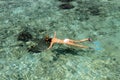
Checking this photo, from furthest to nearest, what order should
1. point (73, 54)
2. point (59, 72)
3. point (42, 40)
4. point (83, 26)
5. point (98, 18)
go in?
point (98, 18) < point (83, 26) < point (42, 40) < point (73, 54) < point (59, 72)

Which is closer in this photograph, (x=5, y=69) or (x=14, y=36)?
(x=5, y=69)

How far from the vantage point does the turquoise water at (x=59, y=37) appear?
27.9 feet

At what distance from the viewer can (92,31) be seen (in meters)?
11.0

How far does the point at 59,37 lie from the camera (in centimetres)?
1064

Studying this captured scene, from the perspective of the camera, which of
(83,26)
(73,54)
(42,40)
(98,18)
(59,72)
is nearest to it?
(59,72)

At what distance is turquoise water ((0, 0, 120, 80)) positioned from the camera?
8.52 m

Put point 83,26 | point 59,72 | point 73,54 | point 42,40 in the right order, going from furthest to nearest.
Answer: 1. point 83,26
2. point 42,40
3. point 73,54
4. point 59,72

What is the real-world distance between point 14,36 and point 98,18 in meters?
4.31

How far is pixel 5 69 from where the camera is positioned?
8758 millimetres

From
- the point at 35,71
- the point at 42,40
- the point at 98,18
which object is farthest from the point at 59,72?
the point at 98,18

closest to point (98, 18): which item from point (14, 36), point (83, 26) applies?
point (83, 26)

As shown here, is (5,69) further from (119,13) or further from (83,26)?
(119,13)

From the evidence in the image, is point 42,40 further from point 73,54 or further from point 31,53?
point 73,54

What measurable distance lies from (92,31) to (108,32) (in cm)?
71
